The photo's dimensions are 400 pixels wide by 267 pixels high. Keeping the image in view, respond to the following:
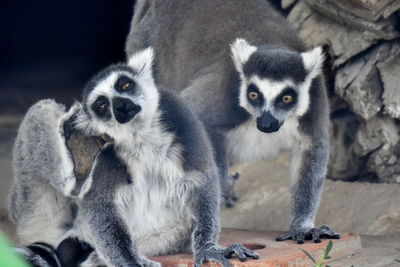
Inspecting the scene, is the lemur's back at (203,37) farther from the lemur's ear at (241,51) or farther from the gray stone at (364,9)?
the gray stone at (364,9)

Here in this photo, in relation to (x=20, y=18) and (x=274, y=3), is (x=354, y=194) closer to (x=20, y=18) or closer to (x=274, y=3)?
(x=274, y=3)

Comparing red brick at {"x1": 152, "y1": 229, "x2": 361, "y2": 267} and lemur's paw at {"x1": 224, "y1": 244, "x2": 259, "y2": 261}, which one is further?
red brick at {"x1": 152, "y1": 229, "x2": 361, "y2": 267}

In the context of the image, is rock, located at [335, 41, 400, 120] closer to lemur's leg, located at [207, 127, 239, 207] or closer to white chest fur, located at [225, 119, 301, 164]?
white chest fur, located at [225, 119, 301, 164]

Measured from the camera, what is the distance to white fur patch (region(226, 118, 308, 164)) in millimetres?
6977

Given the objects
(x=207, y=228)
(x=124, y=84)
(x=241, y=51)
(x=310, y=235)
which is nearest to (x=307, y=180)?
(x=310, y=235)

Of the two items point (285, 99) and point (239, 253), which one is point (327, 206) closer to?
point (285, 99)

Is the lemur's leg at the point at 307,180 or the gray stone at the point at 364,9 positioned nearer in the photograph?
the lemur's leg at the point at 307,180

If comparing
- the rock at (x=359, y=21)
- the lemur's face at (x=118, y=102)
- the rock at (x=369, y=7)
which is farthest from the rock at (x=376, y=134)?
the lemur's face at (x=118, y=102)

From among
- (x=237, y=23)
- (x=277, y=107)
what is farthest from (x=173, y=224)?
(x=237, y=23)

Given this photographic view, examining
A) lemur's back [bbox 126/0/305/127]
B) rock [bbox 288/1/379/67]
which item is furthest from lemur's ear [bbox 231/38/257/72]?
rock [bbox 288/1/379/67]

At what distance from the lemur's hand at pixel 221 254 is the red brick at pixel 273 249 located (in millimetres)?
47

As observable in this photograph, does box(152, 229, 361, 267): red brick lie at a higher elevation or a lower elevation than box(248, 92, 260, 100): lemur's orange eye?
lower

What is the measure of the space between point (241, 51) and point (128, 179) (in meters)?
2.30

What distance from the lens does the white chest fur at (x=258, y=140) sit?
6992 mm
